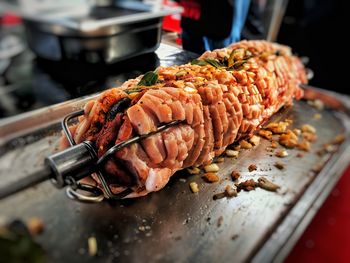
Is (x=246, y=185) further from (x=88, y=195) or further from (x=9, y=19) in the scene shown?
(x=9, y=19)

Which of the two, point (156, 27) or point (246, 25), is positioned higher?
point (156, 27)

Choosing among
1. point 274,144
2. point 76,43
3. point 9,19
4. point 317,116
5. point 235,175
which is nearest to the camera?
point 9,19

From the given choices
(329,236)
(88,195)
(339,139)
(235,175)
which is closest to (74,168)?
(88,195)

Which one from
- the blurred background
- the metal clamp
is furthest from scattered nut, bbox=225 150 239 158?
the metal clamp

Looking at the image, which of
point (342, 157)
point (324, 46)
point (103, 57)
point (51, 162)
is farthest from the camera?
point (324, 46)

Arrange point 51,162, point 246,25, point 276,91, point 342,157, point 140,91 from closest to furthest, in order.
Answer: point 51,162, point 140,91, point 342,157, point 276,91, point 246,25


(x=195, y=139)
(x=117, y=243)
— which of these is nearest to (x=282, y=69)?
(x=195, y=139)

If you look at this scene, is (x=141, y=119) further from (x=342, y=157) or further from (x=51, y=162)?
(x=342, y=157)

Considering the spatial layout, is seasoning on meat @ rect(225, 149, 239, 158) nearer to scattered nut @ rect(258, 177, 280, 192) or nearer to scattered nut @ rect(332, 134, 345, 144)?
scattered nut @ rect(258, 177, 280, 192)
